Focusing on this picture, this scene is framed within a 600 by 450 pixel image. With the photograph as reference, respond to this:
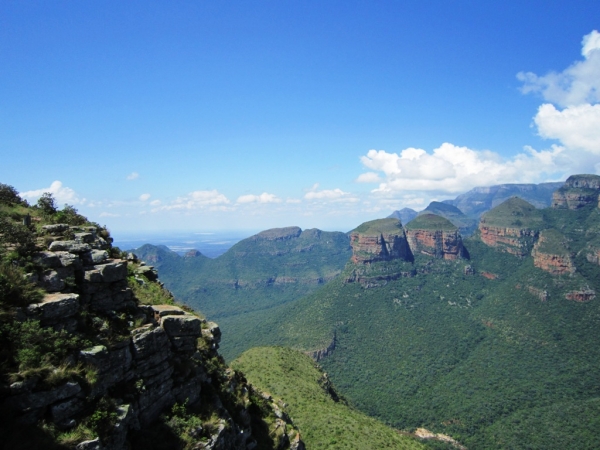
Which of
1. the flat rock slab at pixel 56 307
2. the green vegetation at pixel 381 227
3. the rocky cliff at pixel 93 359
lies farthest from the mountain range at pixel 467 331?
the flat rock slab at pixel 56 307

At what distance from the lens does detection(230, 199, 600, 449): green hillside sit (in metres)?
88.4

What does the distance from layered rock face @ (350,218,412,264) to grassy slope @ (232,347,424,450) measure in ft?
401

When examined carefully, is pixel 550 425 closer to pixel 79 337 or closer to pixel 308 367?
pixel 308 367

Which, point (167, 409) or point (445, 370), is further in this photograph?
point (445, 370)

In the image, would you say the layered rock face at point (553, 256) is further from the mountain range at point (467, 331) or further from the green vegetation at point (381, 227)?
the green vegetation at point (381, 227)

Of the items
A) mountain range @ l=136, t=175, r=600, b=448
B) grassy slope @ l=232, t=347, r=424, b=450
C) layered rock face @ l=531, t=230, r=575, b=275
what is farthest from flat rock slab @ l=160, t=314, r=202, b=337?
layered rock face @ l=531, t=230, r=575, b=275

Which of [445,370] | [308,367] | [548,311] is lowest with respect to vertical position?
[445,370]

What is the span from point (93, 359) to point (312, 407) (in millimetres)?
37031

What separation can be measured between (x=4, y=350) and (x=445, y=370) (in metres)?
132

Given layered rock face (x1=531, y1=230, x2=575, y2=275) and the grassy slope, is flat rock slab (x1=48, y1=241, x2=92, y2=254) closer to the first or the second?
the grassy slope

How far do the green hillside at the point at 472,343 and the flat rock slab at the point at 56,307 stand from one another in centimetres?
9584

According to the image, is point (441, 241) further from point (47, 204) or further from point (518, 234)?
point (47, 204)

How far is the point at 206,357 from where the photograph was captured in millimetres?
20047

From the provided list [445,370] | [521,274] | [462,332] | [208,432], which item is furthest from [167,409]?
[521,274]
